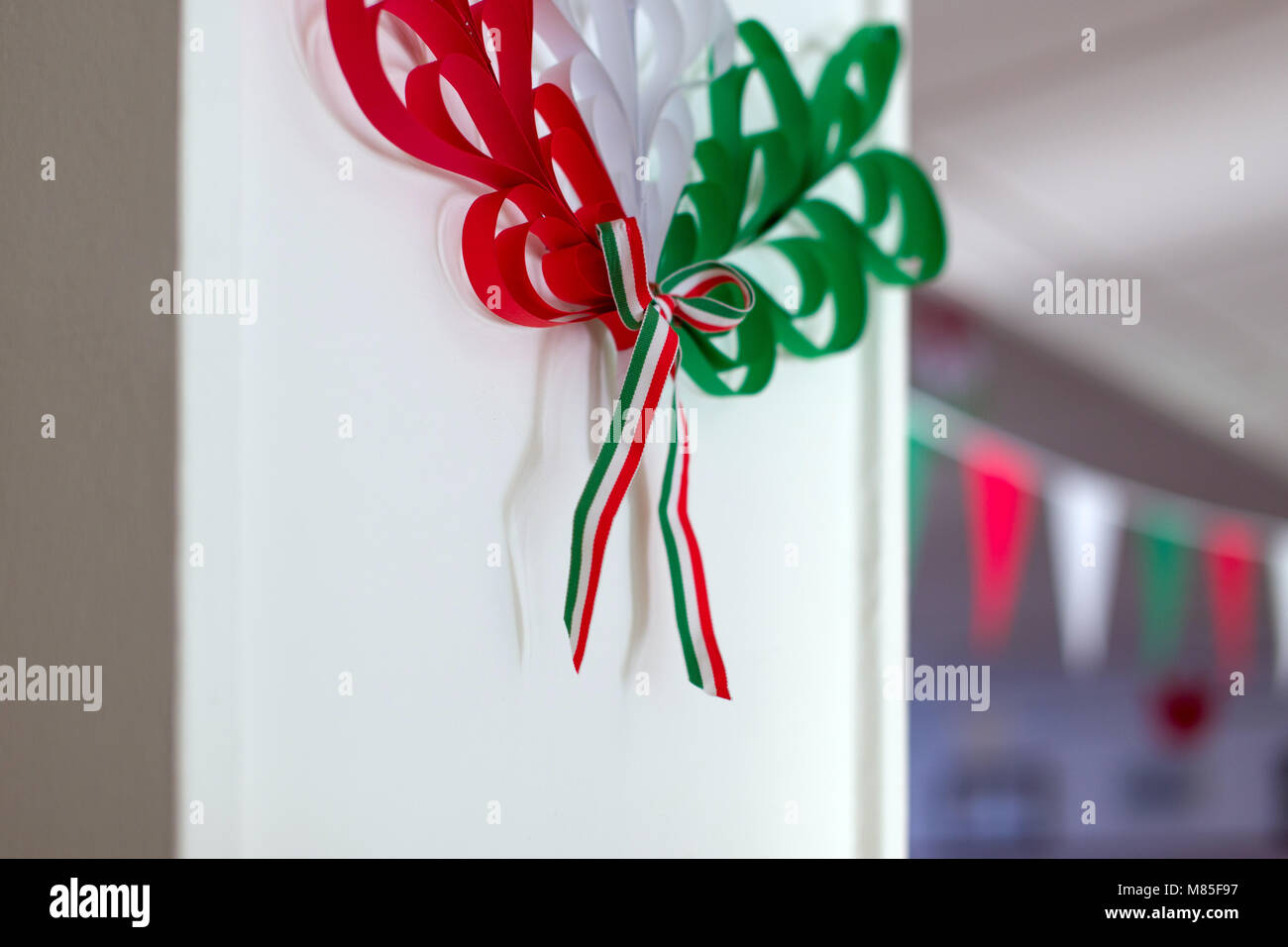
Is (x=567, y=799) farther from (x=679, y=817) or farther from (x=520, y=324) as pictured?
(x=520, y=324)

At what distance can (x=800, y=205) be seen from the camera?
3.11ft

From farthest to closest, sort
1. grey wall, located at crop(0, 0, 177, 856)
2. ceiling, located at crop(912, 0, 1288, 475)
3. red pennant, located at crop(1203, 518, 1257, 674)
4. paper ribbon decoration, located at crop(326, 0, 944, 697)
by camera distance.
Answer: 1. red pennant, located at crop(1203, 518, 1257, 674)
2. ceiling, located at crop(912, 0, 1288, 475)
3. paper ribbon decoration, located at crop(326, 0, 944, 697)
4. grey wall, located at crop(0, 0, 177, 856)

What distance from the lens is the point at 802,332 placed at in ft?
3.24

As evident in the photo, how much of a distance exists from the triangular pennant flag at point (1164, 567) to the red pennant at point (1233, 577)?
5 centimetres

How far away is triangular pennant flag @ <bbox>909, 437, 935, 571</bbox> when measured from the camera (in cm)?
177

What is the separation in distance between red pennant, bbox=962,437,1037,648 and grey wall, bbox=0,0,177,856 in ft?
4.92

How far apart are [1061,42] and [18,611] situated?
175 cm

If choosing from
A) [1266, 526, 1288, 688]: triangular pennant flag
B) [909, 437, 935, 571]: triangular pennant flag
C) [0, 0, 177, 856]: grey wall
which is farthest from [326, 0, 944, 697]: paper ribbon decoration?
[1266, 526, 1288, 688]: triangular pennant flag

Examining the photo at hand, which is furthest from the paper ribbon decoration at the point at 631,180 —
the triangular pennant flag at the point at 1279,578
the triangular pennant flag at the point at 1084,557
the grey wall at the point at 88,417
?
the triangular pennant flag at the point at 1279,578

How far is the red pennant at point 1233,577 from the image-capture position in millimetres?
1795

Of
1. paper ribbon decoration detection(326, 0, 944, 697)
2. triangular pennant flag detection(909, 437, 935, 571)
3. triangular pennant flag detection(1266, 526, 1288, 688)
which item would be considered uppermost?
paper ribbon decoration detection(326, 0, 944, 697)

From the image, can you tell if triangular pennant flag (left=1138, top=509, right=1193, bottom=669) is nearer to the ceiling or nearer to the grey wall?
the ceiling

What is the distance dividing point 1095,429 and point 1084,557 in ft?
0.77

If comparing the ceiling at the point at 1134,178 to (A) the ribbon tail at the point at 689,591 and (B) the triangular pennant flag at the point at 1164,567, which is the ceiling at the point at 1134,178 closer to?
(B) the triangular pennant flag at the point at 1164,567
